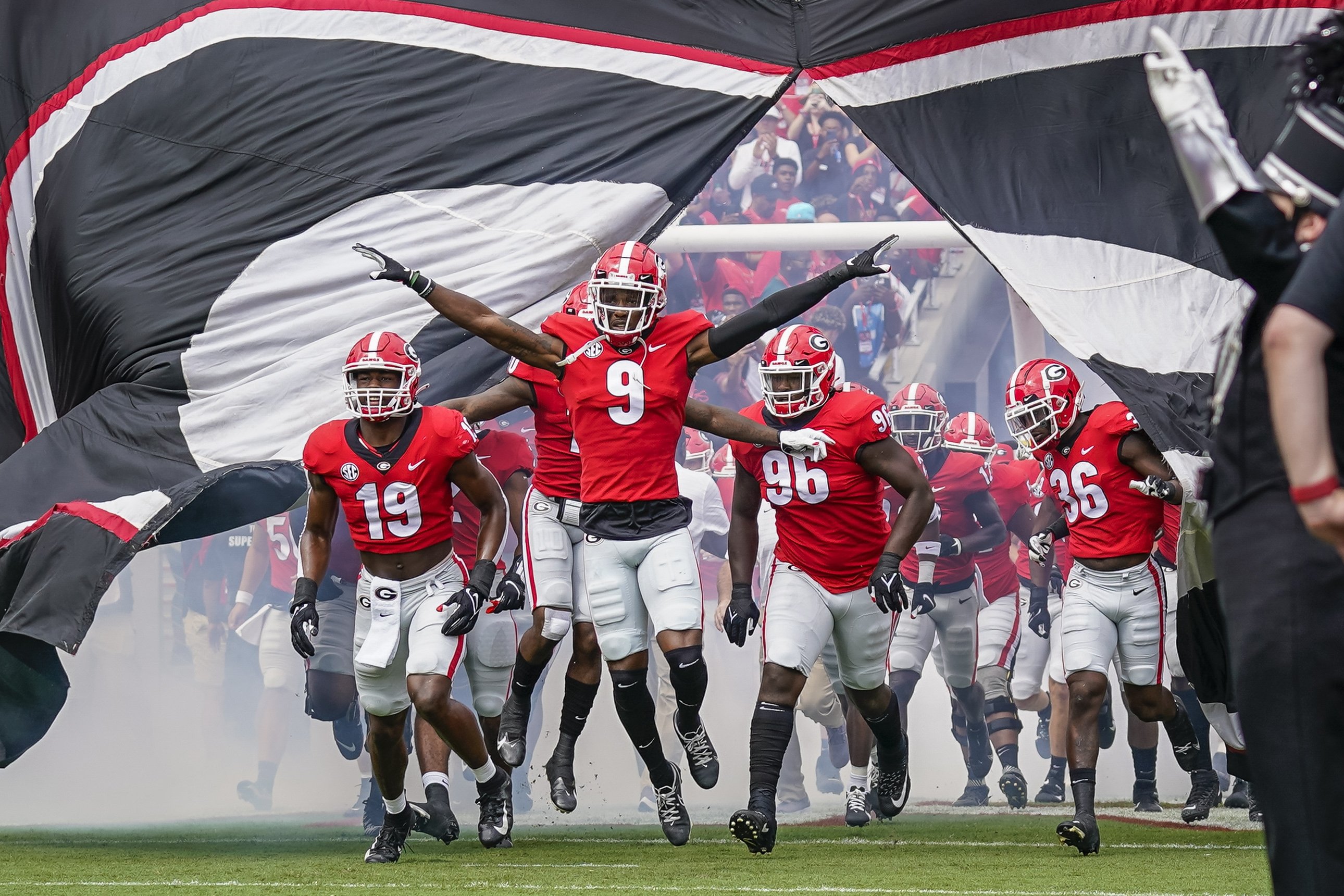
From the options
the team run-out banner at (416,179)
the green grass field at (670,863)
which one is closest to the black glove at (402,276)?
the team run-out banner at (416,179)

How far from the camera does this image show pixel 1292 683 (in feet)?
6.20

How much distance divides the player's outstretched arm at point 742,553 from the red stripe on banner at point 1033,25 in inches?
66.2

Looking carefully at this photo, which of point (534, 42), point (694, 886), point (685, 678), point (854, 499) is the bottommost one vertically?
point (694, 886)

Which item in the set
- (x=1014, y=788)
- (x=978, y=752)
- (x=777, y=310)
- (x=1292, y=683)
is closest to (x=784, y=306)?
(x=777, y=310)

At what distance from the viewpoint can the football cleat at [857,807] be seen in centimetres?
605

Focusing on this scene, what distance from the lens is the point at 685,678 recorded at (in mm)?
5098

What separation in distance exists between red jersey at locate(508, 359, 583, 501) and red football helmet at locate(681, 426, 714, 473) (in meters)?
2.96

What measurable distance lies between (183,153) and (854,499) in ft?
9.94

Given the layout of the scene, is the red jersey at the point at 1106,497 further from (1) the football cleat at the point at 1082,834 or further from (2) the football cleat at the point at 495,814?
(2) the football cleat at the point at 495,814

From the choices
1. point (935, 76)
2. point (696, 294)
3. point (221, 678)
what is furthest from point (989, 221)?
point (221, 678)

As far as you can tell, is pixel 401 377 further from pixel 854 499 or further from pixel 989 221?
pixel 989 221

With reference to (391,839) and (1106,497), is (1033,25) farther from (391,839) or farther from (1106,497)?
(391,839)

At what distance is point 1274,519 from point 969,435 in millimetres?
5845

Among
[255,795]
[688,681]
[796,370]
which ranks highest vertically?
[796,370]
